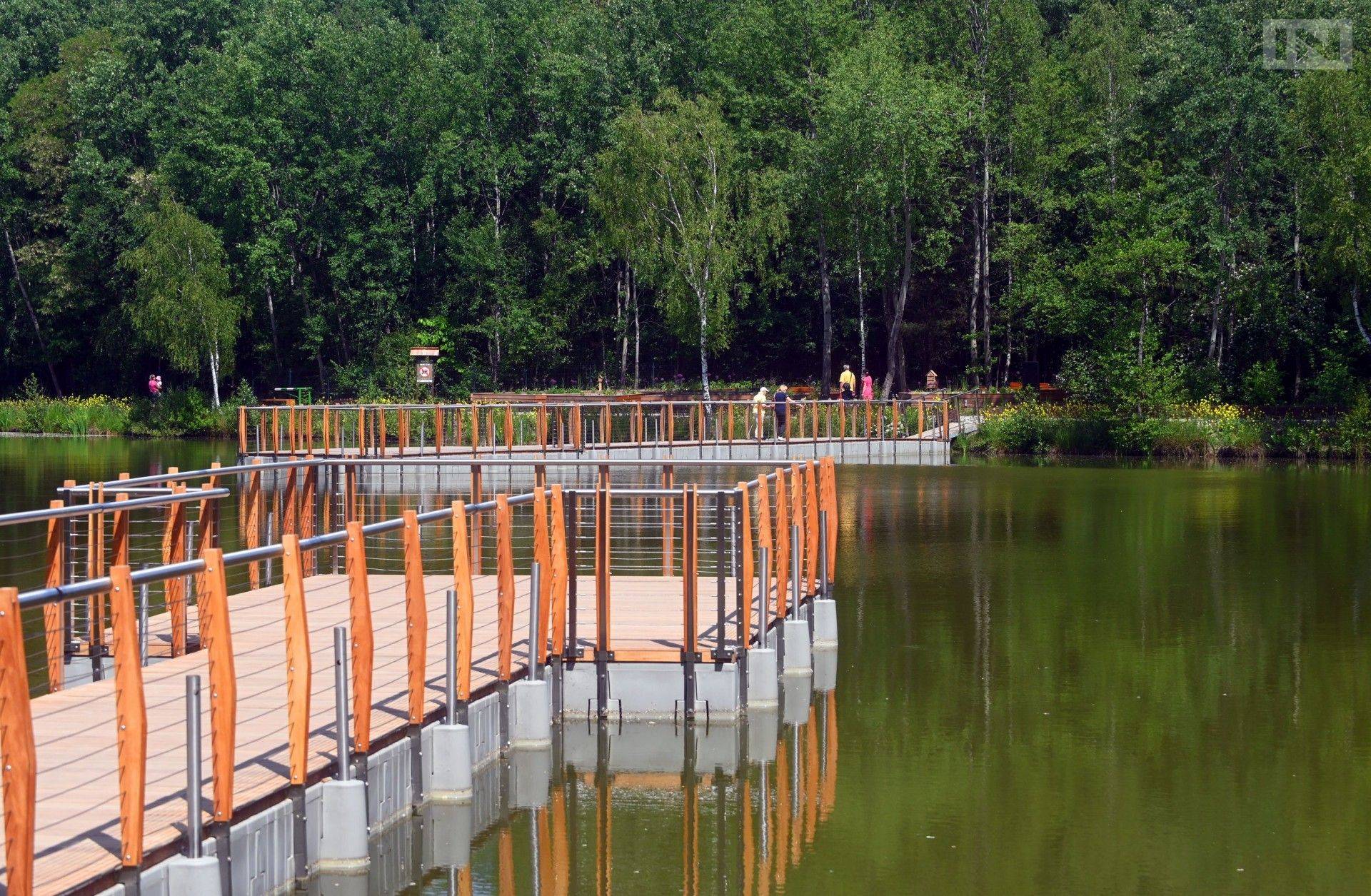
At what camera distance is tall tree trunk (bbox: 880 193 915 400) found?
51969 mm

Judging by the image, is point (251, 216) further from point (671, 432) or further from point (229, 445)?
point (671, 432)

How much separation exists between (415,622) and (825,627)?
5909mm

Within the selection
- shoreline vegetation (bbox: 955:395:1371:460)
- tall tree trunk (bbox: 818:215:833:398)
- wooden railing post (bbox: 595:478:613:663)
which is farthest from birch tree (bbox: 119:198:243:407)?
wooden railing post (bbox: 595:478:613:663)

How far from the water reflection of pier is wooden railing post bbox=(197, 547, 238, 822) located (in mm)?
1091

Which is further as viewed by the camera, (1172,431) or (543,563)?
(1172,431)

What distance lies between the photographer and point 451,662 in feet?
29.3

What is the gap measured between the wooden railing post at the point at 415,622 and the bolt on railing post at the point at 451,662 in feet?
0.64

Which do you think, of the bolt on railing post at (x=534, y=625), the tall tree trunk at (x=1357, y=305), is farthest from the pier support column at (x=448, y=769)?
the tall tree trunk at (x=1357, y=305)

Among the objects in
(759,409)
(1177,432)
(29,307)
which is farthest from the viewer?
(29,307)

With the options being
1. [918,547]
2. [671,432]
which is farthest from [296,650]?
[671,432]

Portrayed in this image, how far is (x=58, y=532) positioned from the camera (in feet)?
35.3

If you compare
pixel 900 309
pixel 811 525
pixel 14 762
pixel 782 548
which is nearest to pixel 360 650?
pixel 14 762

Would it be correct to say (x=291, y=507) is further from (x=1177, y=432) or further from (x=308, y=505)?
(x=1177, y=432)

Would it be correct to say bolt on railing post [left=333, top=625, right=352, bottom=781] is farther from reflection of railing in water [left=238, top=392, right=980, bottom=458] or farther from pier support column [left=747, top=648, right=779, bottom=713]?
reflection of railing in water [left=238, top=392, right=980, bottom=458]
